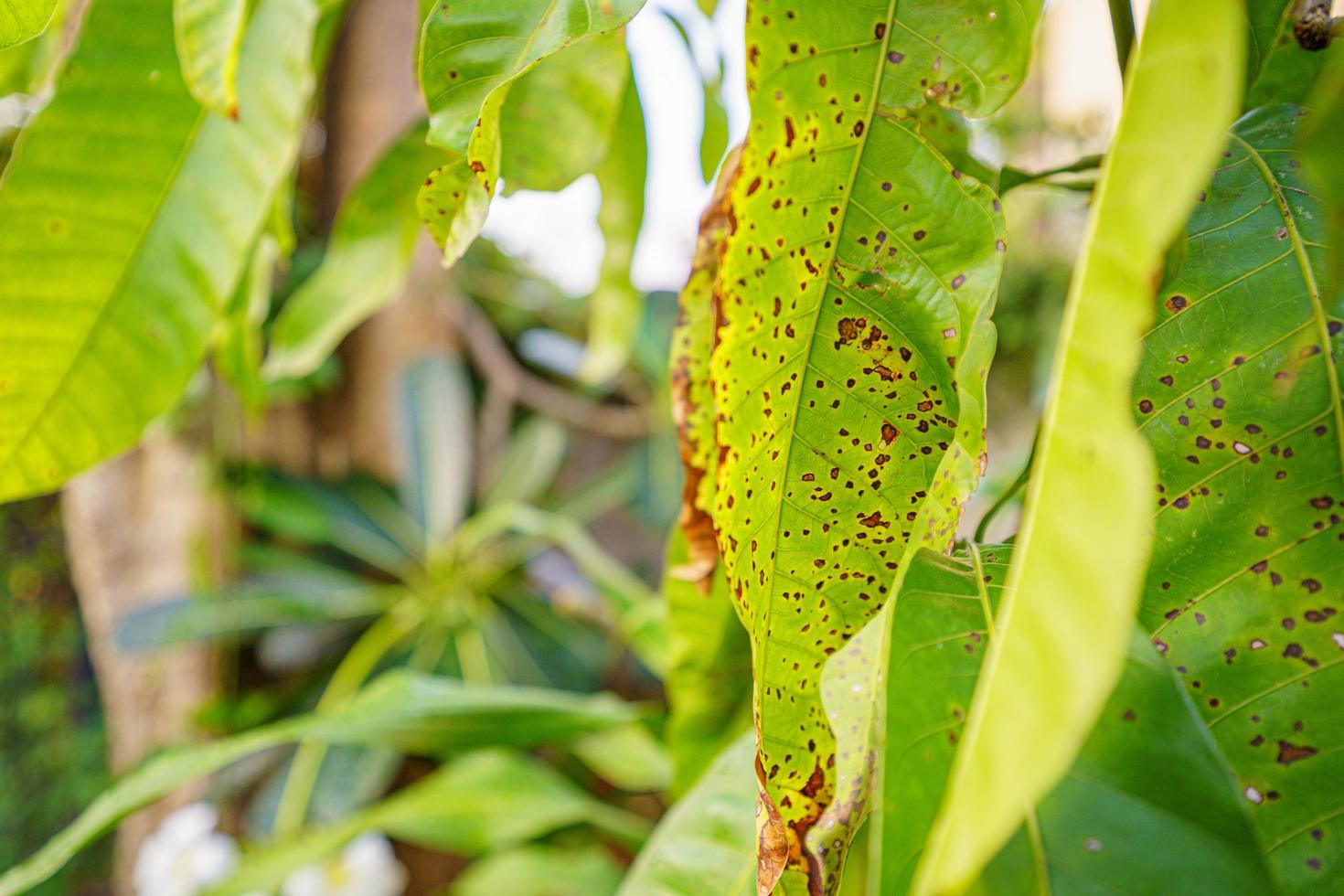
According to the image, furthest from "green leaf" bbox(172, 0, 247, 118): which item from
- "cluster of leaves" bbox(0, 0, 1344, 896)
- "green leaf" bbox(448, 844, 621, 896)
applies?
"green leaf" bbox(448, 844, 621, 896)

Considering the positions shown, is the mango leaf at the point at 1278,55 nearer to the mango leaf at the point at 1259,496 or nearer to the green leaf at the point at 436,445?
the mango leaf at the point at 1259,496

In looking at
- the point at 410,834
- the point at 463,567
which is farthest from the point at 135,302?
the point at 463,567

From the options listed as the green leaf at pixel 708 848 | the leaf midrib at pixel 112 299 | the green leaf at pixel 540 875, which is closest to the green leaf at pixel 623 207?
the leaf midrib at pixel 112 299

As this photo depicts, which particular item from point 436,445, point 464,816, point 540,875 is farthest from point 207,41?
point 436,445

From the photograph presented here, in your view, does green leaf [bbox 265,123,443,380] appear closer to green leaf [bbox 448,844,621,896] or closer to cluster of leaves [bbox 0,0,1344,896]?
cluster of leaves [bbox 0,0,1344,896]

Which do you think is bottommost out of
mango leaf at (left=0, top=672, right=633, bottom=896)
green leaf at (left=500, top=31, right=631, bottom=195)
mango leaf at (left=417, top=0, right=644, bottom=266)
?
mango leaf at (left=0, top=672, right=633, bottom=896)

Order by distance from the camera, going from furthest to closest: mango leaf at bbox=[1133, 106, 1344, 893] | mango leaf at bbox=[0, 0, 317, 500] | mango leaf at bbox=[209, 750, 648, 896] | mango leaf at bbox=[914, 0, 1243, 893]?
1. mango leaf at bbox=[209, 750, 648, 896]
2. mango leaf at bbox=[0, 0, 317, 500]
3. mango leaf at bbox=[1133, 106, 1344, 893]
4. mango leaf at bbox=[914, 0, 1243, 893]
